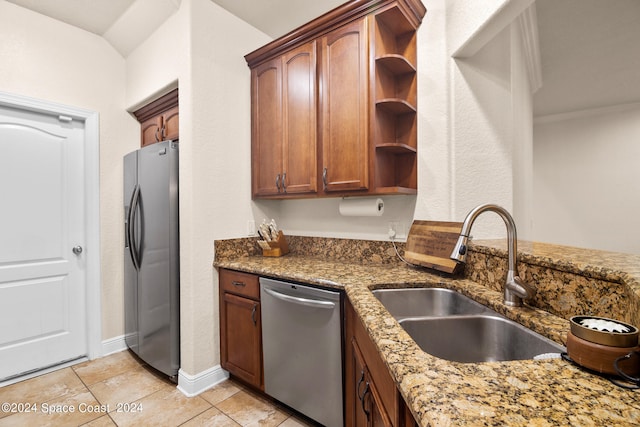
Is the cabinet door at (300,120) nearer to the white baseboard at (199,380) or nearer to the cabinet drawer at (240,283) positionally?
the cabinet drawer at (240,283)

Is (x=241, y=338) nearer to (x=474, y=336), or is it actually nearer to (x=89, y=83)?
(x=474, y=336)

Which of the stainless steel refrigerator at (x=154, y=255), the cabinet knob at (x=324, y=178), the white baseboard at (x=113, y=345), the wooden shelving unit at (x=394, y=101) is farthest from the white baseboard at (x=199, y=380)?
the wooden shelving unit at (x=394, y=101)

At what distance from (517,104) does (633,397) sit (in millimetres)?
2266

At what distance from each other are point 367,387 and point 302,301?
598 mm

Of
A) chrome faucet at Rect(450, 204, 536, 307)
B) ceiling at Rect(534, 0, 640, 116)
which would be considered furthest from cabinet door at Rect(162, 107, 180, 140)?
ceiling at Rect(534, 0, 640, 116)

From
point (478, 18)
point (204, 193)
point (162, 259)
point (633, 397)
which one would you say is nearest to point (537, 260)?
point (633, 397)

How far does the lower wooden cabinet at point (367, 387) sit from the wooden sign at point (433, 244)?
0.54 meters

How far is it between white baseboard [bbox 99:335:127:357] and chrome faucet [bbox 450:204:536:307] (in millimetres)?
2999

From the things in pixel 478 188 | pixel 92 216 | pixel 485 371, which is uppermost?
pixel 478 188

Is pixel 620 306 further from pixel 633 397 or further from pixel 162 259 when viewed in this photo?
pixel 162 259

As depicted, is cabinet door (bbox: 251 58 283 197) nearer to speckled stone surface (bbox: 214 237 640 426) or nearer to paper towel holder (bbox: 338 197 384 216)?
paper towel holder (bbox: 338 197 384 216)

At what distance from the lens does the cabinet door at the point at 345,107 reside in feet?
5.76

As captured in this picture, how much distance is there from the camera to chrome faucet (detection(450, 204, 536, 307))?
934mm

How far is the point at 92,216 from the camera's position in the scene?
2506mm
